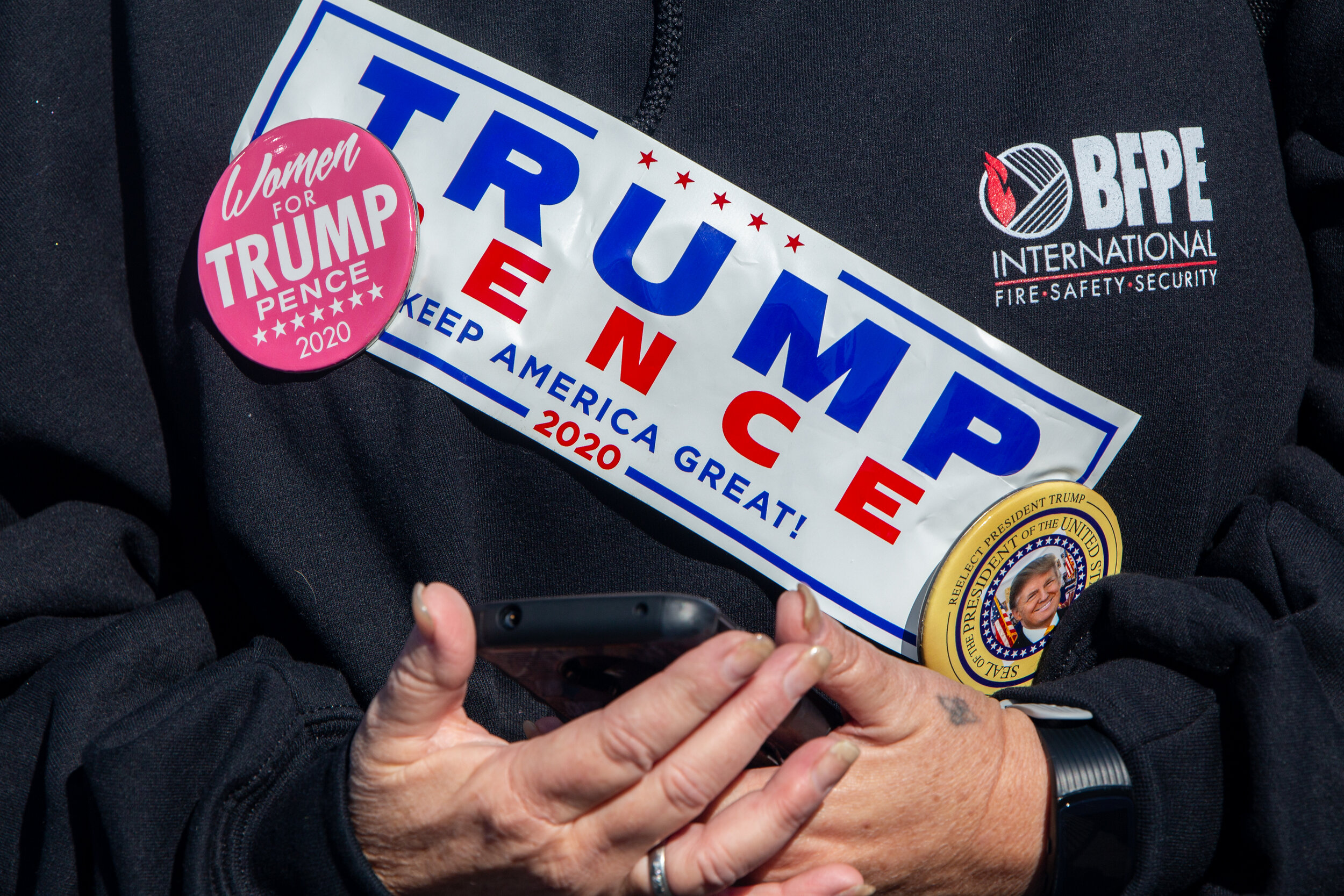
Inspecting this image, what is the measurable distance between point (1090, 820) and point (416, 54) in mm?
1063

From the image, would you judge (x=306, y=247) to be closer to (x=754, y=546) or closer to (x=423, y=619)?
(x=423, y=619)

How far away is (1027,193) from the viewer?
0.98m

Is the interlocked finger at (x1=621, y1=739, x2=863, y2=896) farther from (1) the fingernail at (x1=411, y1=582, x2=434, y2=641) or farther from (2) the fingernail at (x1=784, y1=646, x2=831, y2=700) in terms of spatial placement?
(1) the fingernail at (x1=411, y1=582, x2=434, y2=641)

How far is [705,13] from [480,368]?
0.46 m

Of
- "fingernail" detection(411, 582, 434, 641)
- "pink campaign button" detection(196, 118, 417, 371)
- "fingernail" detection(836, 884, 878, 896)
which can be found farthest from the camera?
"pink campaign button" detection(196, 118, 417, 371)

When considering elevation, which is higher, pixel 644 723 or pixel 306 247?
pixel 306 247

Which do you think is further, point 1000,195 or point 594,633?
point 1000,195

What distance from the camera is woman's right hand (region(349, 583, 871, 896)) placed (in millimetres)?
759

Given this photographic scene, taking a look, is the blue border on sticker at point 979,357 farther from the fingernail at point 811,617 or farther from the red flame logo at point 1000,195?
the fingernail at point 811,617

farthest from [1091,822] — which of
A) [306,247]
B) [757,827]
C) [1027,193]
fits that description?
[306,247]

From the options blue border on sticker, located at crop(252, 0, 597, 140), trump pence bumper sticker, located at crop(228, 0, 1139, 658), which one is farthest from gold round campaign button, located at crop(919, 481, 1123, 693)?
blue border on sticker, located at crop(252, 0, 597, 140)

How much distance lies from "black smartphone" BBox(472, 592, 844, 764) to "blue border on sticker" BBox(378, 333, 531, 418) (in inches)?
9.9

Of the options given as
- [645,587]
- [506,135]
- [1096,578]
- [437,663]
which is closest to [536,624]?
[437,663]

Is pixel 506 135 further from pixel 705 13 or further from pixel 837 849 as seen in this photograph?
pixel 837 849
